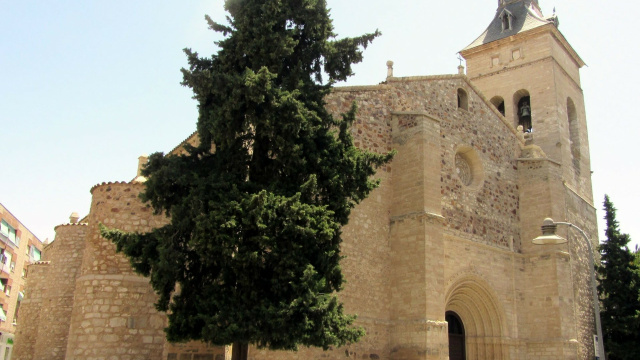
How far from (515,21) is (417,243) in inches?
631

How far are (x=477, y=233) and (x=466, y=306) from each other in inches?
81.6

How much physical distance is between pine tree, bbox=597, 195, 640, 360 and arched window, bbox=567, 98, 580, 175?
2.34 m

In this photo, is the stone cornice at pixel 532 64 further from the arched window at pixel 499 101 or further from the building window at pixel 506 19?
the building window at pixel 506 19

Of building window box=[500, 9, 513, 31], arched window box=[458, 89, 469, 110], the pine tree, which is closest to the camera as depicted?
arched window box=[458, 89, 469, 110]

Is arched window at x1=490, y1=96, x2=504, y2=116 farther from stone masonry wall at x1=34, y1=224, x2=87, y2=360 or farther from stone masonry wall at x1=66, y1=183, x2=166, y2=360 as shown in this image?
stone masonry wall at x1=34, y1=224, x2=87, y2=360

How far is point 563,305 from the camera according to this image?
54.0ft

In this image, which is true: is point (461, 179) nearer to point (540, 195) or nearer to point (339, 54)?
point (540, 195)

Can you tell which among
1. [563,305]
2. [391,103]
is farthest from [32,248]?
[563,305]

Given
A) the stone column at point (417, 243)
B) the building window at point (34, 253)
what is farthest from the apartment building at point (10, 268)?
the stone column at point (417, 243)

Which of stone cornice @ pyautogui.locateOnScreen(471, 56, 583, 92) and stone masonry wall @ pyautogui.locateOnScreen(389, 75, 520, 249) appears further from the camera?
stone cornice @ pyautogui.locateOnScreen(471, 56, 583, 92)

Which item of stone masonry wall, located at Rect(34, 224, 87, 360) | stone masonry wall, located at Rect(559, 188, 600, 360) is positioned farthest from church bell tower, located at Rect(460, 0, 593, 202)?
stone masonry wall, located at Rect(34, 224, 87, 360)

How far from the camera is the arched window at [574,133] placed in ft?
76.5

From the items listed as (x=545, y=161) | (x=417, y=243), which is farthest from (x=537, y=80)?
(x=417, y=243)

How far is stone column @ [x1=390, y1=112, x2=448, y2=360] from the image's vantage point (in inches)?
498
